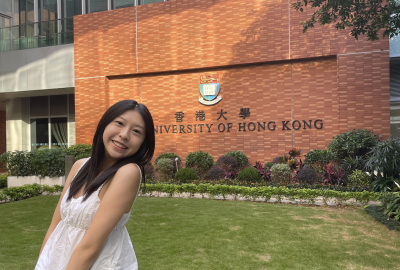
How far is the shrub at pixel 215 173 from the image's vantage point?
9594 millimetres

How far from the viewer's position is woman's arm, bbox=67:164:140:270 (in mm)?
1221

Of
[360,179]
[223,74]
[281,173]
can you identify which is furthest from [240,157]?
[360,179]

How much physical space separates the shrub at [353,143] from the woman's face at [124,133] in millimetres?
8815

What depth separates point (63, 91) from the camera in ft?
46.4

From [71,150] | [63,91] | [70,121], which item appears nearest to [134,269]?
[71,150]

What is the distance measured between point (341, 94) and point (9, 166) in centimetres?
1158

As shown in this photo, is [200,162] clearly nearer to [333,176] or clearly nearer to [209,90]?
[209,90]

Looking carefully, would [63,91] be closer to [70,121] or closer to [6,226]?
[70,121]

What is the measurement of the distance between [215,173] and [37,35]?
10.4 meters

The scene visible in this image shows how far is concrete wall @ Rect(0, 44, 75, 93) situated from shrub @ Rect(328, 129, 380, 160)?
405 inches

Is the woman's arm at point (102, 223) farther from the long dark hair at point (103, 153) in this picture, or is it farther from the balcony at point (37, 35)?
the balcony at point (37, 35)

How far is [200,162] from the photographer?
34.3 feet

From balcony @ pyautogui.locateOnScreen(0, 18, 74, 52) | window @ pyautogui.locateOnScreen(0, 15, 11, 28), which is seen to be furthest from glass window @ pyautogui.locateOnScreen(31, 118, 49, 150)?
window @ pyautogui.locateOnScreen(0, 15, 11, 28)

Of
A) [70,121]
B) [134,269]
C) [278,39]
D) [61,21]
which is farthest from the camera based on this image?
[70,121]
